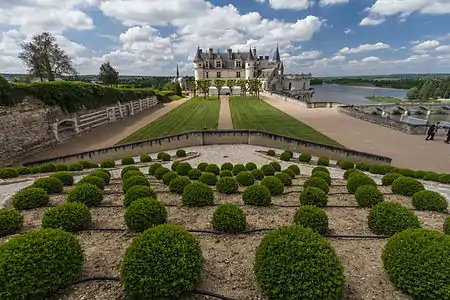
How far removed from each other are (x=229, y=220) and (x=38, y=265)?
275cm

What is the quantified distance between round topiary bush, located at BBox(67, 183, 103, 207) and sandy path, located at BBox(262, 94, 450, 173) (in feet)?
52.8

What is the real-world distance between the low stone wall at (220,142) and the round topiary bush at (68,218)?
37.5 feet

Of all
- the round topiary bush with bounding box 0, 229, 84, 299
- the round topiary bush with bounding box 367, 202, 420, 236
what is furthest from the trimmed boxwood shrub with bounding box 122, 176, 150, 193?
the round topiary bush with bounding box 367, 202, 420, 236

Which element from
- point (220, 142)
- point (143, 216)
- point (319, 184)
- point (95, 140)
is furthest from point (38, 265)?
point (95, 140)

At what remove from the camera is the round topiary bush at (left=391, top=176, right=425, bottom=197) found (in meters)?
7.16

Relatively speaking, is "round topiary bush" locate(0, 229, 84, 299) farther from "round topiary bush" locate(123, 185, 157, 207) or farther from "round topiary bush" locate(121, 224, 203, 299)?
"round topiary bush" locate(123, 185, 157, 207)

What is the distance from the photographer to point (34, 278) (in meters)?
2.79

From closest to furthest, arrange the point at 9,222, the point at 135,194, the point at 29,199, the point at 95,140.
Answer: the point at 9,222 → the point at 135,194 → the point at 29,199 → the point at 95,140

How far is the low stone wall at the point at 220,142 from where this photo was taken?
1507cm

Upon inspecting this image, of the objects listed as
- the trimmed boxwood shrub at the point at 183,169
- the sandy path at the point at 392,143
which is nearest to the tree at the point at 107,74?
the sandy path at the point at 392,143

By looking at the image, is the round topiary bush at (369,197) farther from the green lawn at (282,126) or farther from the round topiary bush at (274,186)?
the green lawn at (282,126)

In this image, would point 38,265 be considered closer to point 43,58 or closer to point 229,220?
point 229,220

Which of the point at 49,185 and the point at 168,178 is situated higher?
the point at 49,185

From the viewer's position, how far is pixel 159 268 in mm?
2865
